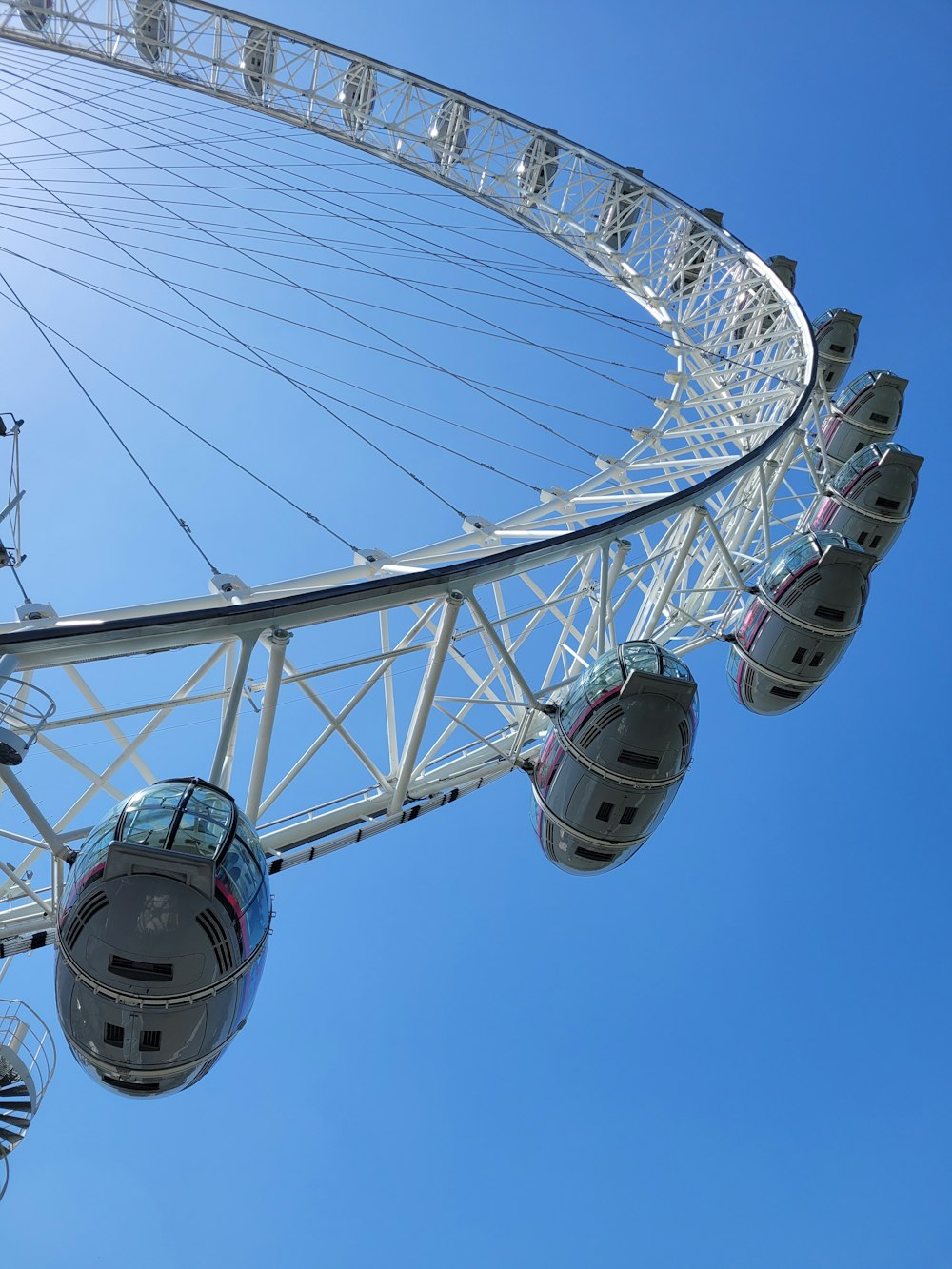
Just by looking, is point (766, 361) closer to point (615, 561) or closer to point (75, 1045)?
point (615, 561)

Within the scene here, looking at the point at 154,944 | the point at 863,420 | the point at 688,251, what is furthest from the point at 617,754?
the point at 688,251

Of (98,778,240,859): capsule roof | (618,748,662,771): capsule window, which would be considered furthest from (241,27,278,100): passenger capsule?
(98,778,240,859): capsule roof

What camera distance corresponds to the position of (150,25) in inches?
1145

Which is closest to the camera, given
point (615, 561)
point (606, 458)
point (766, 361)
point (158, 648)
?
point (158, 648)

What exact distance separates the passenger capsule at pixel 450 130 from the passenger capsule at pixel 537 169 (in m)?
1.79

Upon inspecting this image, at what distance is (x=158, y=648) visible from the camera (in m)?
10.0

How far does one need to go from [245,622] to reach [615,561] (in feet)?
18.3

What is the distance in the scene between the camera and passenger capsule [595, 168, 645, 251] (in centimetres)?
3045

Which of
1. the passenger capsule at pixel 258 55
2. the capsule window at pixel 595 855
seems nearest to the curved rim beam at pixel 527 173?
the passenger capsule at pixel 258 55

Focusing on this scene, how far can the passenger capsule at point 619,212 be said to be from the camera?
99.9 feet

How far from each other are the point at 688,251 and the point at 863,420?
8422 millimetres

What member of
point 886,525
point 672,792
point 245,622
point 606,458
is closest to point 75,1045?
point 245,622

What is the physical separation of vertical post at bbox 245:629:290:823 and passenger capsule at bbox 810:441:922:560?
14.6m

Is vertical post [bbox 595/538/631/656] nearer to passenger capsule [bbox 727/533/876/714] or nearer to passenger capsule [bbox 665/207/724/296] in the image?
passenger capsule [bbox 727/533/876/714]
